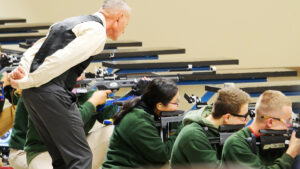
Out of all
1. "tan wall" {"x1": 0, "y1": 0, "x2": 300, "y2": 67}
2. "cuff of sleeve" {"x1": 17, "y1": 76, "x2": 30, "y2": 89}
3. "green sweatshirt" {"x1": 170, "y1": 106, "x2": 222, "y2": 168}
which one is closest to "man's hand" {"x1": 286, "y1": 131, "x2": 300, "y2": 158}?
"green sweatshirt" {"x1": 170, "y1": 106, "x2": 222, "y2": 168}

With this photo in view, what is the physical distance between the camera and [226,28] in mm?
7430

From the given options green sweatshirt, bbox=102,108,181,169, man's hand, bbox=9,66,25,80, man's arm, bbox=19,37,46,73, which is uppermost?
man's arm, bbox=19,37,46,73

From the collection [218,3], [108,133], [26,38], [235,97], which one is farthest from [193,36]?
[235,97]

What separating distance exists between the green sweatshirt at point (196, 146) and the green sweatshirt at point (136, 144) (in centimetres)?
Result: 20

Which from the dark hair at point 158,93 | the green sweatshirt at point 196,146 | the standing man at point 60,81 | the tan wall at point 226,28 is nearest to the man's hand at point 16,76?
the standing man at point 60,81

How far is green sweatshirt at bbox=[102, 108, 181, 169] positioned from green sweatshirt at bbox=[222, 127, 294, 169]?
1.64 feet

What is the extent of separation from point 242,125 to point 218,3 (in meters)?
4.24

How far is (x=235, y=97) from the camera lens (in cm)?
344

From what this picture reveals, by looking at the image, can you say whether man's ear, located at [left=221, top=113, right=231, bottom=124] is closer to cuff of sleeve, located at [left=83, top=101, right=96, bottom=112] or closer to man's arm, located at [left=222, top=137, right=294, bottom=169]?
man's arm, located at [left=222, top=137, right=294, bottom=169]

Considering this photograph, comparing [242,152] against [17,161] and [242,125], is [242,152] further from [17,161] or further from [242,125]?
[17,161]

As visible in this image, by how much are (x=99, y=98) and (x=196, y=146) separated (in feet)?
3.31

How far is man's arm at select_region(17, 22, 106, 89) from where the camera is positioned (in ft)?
10.3

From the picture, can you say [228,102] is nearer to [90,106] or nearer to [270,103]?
[270,103]

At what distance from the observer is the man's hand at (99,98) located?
4.05 m
